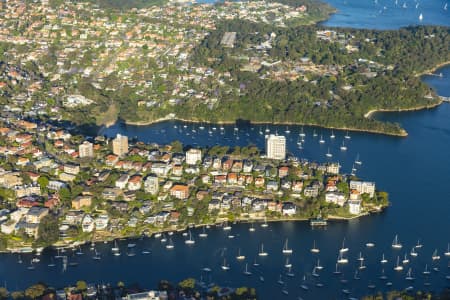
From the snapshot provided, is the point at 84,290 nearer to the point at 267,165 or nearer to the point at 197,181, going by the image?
the point at 197,181

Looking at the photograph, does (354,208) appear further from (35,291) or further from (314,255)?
(35,291)

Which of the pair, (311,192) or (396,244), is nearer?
(396,244)

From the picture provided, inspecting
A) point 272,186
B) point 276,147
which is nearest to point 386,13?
point 276,147

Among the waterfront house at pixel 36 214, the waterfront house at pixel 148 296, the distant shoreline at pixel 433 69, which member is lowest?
the waterfront house at pixel 148 296

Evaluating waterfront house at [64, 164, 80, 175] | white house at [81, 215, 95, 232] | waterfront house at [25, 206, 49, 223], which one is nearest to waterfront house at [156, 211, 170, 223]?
white house at [81, 215, 95, 232]

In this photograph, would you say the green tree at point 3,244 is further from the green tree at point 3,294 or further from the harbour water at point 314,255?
the green tree at point 3,294

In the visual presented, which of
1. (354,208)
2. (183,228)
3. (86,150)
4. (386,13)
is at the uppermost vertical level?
(386,13)

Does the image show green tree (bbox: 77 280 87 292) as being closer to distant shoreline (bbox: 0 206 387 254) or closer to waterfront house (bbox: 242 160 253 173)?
distant shoreline (bbox: 0 206 387 254)

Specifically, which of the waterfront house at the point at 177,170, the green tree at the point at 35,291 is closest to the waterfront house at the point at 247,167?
the waterfront house at the point at 177,170
